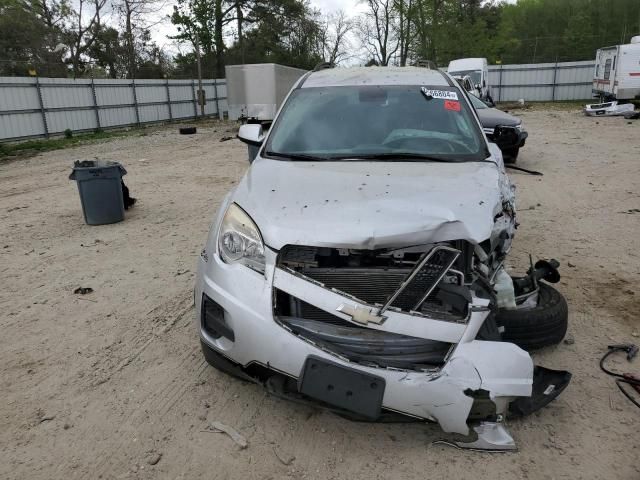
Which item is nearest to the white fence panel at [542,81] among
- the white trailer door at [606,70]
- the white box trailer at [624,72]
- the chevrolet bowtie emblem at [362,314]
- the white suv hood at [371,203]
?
the white trailer door at [606,70]

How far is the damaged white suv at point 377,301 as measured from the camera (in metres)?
2.27

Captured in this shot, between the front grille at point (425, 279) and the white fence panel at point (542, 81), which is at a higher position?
the white fence panel at point (542, 81)

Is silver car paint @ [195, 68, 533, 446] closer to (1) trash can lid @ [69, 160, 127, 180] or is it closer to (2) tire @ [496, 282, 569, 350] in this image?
(2) tire @ [496, 282, 569, 350]

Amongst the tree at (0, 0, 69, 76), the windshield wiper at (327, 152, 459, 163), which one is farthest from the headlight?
the tree at (0, 0, 69, 76)

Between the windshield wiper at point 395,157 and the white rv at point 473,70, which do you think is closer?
the windshield wiper at point 395,157

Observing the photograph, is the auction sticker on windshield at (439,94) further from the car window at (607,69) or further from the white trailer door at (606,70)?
the car window at (607,69)

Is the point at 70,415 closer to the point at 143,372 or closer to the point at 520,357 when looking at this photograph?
the point at 143,372

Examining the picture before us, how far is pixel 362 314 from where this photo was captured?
230cm

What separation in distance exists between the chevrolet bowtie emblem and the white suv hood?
0.29 m

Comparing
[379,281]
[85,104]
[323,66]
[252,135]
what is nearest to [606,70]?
[323,66]

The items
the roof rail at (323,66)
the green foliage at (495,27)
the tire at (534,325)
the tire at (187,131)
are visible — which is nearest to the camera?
the tire at (534,325)

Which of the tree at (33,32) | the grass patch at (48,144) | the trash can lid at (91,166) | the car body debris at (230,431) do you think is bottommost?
the car body debris at (230,431)

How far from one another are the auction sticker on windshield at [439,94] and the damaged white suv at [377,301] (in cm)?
110

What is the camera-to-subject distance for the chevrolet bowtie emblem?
7.49ft
